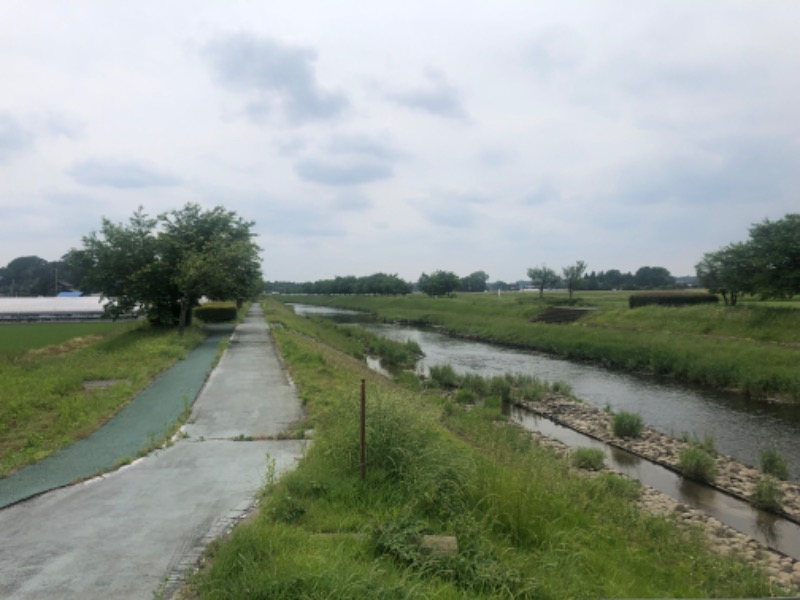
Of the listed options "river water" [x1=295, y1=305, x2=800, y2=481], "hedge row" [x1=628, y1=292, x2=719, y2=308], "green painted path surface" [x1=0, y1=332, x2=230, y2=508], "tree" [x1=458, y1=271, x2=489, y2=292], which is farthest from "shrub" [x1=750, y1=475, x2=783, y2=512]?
"tree" [x1=458, y1=271, x2=489, y2=292]

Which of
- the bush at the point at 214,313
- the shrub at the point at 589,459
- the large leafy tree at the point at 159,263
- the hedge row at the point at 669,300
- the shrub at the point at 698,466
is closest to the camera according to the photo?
the shrub at the point at 698,466

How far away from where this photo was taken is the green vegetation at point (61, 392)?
26.3 ft

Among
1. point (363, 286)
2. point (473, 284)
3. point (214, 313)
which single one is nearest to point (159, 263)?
point (214, 313)

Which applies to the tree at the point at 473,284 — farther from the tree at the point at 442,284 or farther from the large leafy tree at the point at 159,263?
the large leafy tree at the point at 159,263

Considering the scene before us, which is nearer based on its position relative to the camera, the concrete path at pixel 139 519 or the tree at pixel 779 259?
the concrete path at pixel 139 519

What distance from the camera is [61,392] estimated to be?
11.4m

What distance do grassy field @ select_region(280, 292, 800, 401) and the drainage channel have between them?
9.12m

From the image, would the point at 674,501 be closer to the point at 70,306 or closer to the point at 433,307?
the point at 70,306

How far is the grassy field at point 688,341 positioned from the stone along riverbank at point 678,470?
23.9 ft

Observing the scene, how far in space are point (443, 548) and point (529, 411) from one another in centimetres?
1243

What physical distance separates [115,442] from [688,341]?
24.8 metres

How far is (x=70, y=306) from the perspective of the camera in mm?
44125

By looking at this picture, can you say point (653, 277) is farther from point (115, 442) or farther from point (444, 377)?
point (115, 442)

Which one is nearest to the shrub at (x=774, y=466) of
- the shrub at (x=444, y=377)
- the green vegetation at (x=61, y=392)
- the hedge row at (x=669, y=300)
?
the shrub at (x=444, y=377)
